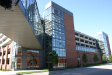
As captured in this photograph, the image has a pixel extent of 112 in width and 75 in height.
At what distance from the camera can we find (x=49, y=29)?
3303 cm

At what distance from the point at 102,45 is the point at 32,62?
177 feet

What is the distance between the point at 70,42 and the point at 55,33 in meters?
7.96

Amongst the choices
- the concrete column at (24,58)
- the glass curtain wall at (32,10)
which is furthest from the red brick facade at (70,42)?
the glass curtain wall at (32,10)

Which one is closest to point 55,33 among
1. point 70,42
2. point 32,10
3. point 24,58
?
point 70,42

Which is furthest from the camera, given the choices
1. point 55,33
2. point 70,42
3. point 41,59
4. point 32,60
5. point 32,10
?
point 70,42

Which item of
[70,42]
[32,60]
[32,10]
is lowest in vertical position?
[32,60]

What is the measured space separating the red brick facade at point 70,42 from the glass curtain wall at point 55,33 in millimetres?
2068

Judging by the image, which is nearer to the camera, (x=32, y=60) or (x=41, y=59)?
(x=32, y=60)

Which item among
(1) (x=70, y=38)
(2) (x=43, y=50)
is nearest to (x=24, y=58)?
(2) (x=43, y=50)

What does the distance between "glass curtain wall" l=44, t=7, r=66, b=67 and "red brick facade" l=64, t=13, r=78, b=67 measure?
2068mm

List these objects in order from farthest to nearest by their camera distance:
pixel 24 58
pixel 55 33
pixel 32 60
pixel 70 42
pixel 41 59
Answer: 1. pixel 70 42
2. pixel 55 33
3. pixel 41 59
4. pixel 32 60
5. pixel 24 58

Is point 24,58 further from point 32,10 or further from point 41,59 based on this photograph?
point 32,10

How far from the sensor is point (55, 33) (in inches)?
1284

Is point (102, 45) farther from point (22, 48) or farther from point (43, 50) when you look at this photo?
point (22, 48)
